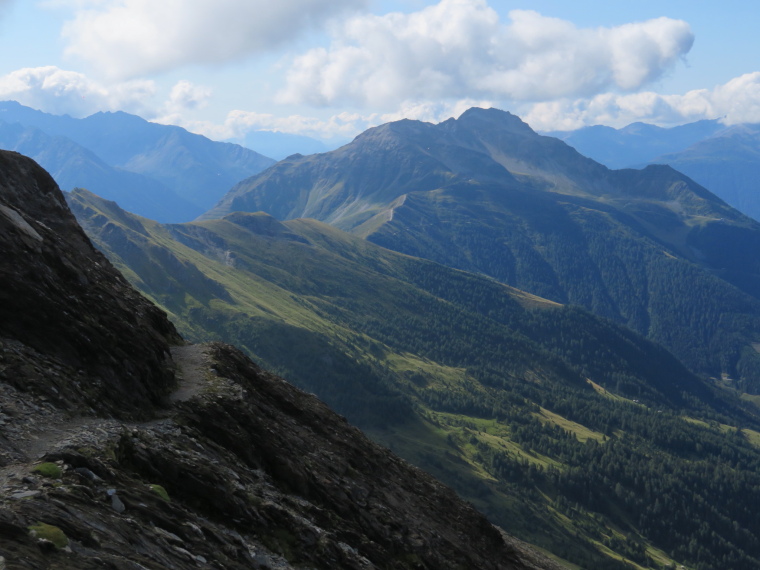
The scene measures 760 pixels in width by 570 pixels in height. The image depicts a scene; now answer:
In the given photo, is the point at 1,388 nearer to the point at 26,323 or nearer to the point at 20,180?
the point at 26,323

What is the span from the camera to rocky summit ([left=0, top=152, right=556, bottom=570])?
67.1 feet

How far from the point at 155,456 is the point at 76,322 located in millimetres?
11332

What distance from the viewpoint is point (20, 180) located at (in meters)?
52.8

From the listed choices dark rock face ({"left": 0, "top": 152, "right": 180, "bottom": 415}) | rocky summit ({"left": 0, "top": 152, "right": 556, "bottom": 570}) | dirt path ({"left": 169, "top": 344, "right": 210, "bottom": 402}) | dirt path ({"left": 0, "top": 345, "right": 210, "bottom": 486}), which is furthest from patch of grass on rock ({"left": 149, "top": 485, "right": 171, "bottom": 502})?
dirt path ({"left": 169, "top": 344, "right": 210, "bottom": 402})

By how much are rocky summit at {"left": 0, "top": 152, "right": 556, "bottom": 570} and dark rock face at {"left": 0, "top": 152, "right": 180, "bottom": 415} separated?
0.11m

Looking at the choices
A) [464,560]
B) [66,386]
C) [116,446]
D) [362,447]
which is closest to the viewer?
[116,446]

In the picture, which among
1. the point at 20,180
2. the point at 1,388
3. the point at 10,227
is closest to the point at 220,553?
the point at 1,388

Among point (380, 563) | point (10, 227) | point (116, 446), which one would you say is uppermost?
point (10, 227)

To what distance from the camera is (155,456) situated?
2769 centimetres

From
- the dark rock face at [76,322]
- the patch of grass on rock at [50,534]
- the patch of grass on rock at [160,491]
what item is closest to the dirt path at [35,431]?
the dark rock face at [76,322]

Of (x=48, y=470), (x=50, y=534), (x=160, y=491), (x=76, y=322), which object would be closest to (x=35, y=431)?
(x=48, y=470)

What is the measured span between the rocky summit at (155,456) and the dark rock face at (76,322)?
0.11 metres

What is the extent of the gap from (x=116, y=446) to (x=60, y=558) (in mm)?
9815

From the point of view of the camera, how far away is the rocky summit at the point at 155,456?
2045 cm
